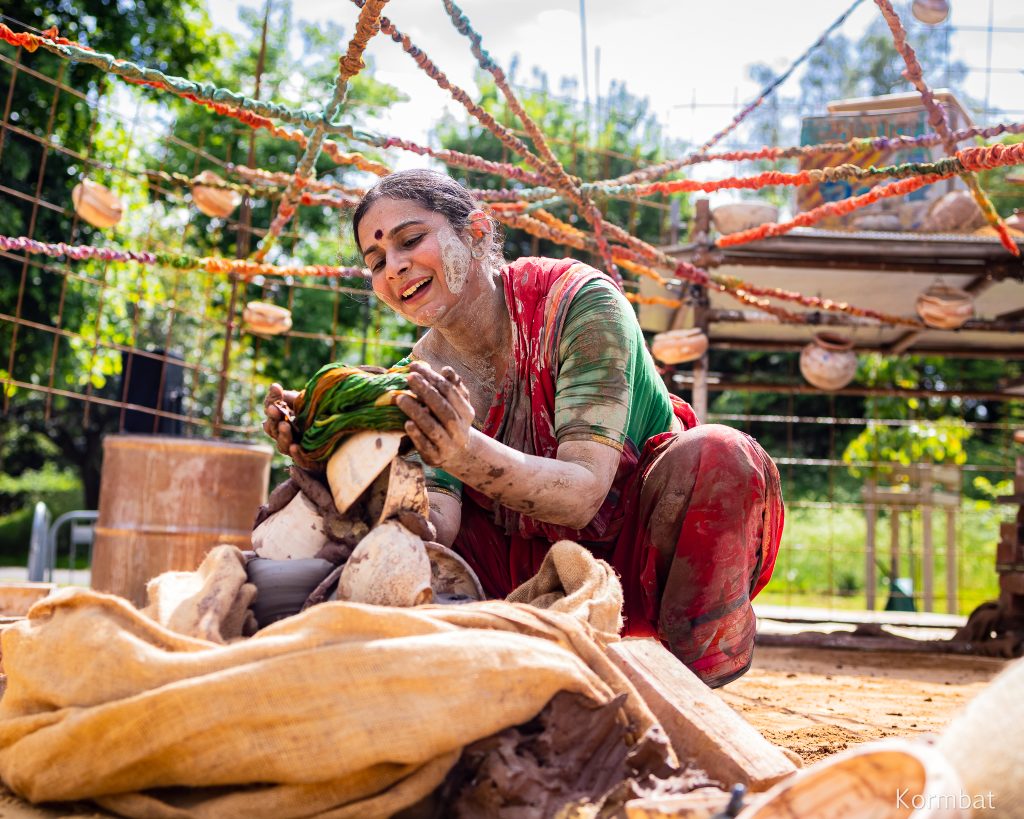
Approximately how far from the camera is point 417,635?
4.64 ft

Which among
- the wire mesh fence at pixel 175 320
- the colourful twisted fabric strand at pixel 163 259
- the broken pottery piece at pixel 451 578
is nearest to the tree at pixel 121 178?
the wire mesh fence at pixel 175 320

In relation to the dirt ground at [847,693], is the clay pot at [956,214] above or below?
above

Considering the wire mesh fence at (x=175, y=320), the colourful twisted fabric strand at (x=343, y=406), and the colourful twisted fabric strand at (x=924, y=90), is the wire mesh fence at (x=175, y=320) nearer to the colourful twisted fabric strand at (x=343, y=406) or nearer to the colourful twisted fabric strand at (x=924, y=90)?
the colourful twisted fabric strand at (x=924, y=90)

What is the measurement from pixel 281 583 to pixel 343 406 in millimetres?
323

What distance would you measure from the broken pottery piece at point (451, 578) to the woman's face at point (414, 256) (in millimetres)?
669

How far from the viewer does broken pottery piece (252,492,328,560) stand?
183 centimetres

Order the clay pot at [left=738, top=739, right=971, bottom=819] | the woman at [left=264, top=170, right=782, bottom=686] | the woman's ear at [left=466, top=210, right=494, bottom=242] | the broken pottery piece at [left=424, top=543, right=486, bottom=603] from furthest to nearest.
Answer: the woman's ear at [left=466, top=210, right=494, bottom=242]
the woman at [left=264, top=170, right=782, bottom=686]
the broken pottery piece at [left=424, top=543, right=486, bottom=603]
the clay pot at [left=738, top=739, right=971, bottom=819]

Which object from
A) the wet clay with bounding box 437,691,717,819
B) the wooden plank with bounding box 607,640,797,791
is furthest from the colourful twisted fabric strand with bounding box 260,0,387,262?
the wet clay with bounding box 437,691,717,819

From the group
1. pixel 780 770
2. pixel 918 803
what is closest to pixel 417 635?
pixel 780 770

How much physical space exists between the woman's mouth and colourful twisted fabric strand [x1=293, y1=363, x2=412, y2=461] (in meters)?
0.47

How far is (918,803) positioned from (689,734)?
508mm

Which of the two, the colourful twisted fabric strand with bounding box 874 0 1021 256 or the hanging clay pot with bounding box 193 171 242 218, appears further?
the hanging clay pot with bounding box 193 171 242 218

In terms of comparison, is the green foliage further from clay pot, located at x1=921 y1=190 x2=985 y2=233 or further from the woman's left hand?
the woman's left hand

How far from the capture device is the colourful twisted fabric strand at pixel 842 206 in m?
4.20
